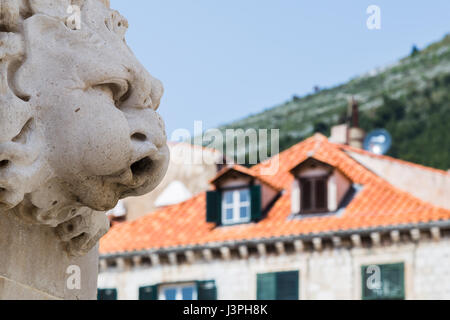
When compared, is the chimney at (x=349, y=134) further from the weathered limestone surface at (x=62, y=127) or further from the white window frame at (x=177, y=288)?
the weathered limestone surface at (x=62, y=127)

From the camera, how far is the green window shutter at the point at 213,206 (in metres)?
33.0

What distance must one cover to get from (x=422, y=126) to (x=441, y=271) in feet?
191

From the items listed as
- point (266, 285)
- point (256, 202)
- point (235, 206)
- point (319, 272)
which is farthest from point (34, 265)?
point (235, 206)

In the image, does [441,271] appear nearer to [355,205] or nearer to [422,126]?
[355,205]

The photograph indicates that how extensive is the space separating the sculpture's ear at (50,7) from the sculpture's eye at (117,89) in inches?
12.9

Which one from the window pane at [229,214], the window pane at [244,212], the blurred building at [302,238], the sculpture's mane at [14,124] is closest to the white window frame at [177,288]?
the blurred building at [302,238]

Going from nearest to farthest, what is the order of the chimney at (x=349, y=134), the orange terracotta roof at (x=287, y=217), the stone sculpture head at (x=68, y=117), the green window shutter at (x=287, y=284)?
the stone sculpture head at (x=68, y=117)
the orange terracotta roof at (x=287, y=217)
the green window shutter at (x=287, y=284)
the chimney at (x=349, y=134)

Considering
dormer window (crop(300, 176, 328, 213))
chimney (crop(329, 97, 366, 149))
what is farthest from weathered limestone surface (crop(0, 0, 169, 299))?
chimney (crop(329, 97, 366, 149))

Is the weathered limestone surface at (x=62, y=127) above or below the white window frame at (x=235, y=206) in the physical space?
below

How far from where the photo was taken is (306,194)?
3169 centimetres

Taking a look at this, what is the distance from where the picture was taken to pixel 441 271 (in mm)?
29234

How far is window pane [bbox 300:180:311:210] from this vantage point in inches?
1245

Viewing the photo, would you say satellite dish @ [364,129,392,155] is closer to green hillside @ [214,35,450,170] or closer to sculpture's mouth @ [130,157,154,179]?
green hillside @ [214,35,450,170]
